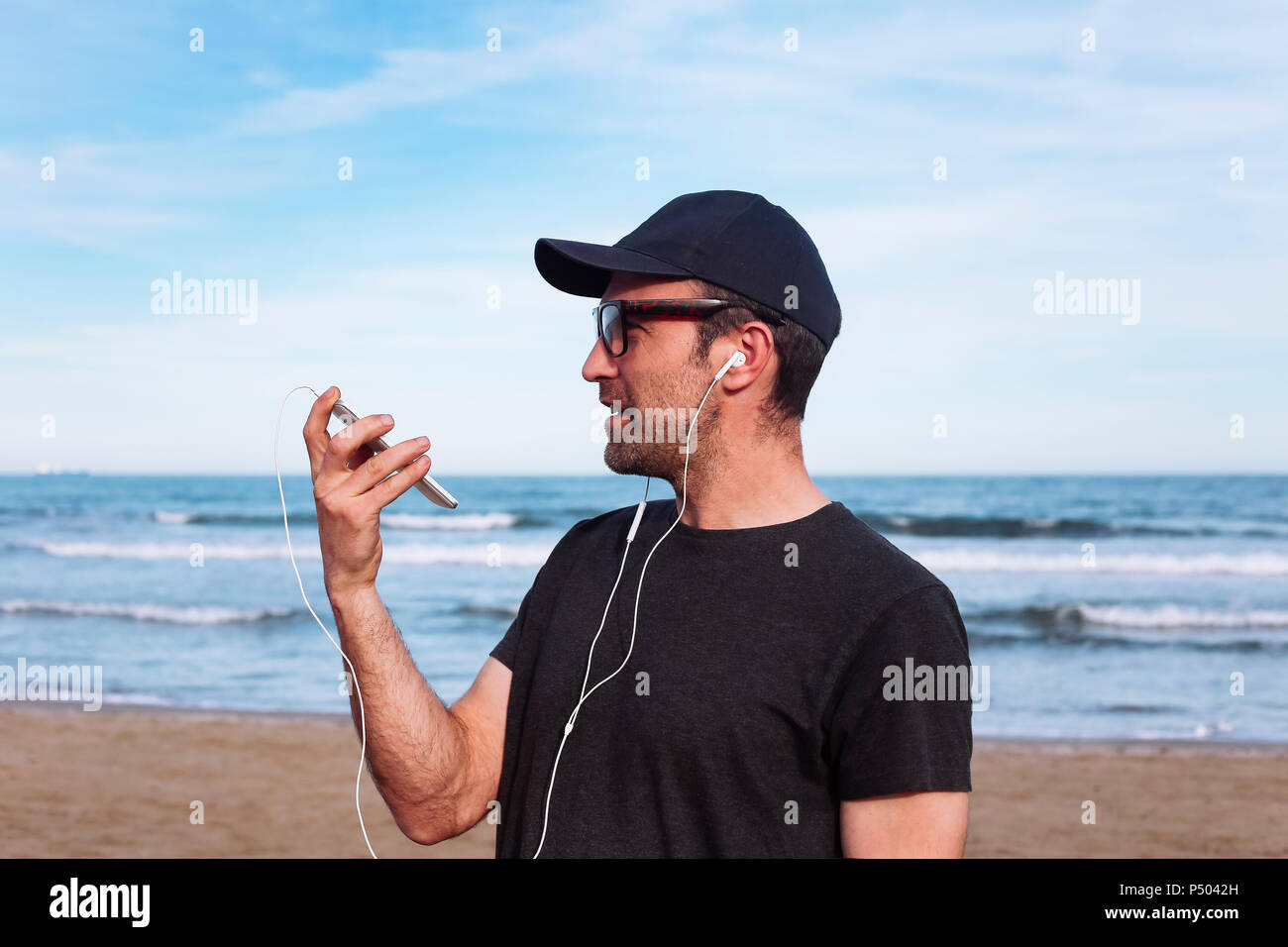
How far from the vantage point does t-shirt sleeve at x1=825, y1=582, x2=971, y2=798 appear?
171cm

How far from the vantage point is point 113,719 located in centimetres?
990

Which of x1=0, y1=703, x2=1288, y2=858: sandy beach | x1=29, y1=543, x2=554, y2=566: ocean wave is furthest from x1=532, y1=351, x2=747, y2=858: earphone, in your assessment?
x1=29, y1=543, x2=554, y2=566: ocean wave

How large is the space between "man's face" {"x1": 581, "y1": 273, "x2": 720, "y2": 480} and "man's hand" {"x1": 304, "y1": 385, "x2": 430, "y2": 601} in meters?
0.43

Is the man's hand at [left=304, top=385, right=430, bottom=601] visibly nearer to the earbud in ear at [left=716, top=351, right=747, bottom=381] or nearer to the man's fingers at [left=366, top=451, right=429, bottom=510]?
the man's fingers at [left=366, top=451, right=429, bottom=510]

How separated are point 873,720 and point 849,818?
0.18m

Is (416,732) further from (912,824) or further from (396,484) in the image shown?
(912,824)

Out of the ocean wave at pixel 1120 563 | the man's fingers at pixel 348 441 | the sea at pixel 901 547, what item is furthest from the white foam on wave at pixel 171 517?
the man's fingers at pixel 348 441

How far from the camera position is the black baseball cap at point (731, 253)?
210 centimetres

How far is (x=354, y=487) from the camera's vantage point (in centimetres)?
191

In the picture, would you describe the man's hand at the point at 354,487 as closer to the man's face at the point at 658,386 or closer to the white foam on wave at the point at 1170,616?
the man's face at the point at 658,386

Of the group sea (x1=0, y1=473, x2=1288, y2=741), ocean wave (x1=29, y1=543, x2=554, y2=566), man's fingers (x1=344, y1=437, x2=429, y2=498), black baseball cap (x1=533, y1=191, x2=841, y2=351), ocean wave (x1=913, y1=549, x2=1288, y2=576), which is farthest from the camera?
ocean wave (x1=29, y1=543, x2=554, y2=566)

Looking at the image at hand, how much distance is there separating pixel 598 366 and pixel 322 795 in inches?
255

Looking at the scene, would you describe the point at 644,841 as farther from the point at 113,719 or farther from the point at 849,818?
the point at 113,719

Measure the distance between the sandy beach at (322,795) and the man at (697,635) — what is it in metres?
4.36
